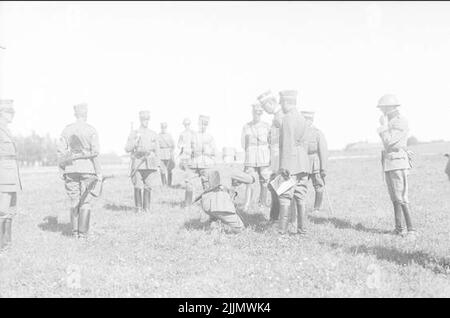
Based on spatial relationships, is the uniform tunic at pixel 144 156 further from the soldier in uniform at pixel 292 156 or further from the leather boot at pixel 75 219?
the soldier in uniform at pixel 292 156

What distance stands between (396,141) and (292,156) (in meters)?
2.01

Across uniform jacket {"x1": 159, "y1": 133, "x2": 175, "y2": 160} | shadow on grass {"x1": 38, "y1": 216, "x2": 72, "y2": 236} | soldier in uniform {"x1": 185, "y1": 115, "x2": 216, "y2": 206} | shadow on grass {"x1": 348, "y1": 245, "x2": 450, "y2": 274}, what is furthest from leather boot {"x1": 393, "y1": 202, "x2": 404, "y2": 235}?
uniform jacket {"x1": 159, "y1": 133, "x2": 175, "y2": 160}

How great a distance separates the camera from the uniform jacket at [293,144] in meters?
8.73

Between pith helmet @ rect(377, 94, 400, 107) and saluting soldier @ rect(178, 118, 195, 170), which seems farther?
saluting soldier @ rect(178, 118, 195, 170)

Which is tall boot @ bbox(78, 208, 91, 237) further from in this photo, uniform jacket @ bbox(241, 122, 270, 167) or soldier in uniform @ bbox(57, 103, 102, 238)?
uniform jacket @ bbox(241, 122, 270, 167)

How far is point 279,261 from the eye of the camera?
23.4ft

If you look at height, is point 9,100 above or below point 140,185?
above

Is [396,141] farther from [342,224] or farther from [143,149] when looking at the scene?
[143,149]

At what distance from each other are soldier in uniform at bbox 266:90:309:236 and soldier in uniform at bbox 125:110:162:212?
15.2ft

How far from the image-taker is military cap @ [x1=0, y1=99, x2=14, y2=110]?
8.45 metres

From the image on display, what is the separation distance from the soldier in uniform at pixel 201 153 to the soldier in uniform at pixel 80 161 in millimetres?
3947
